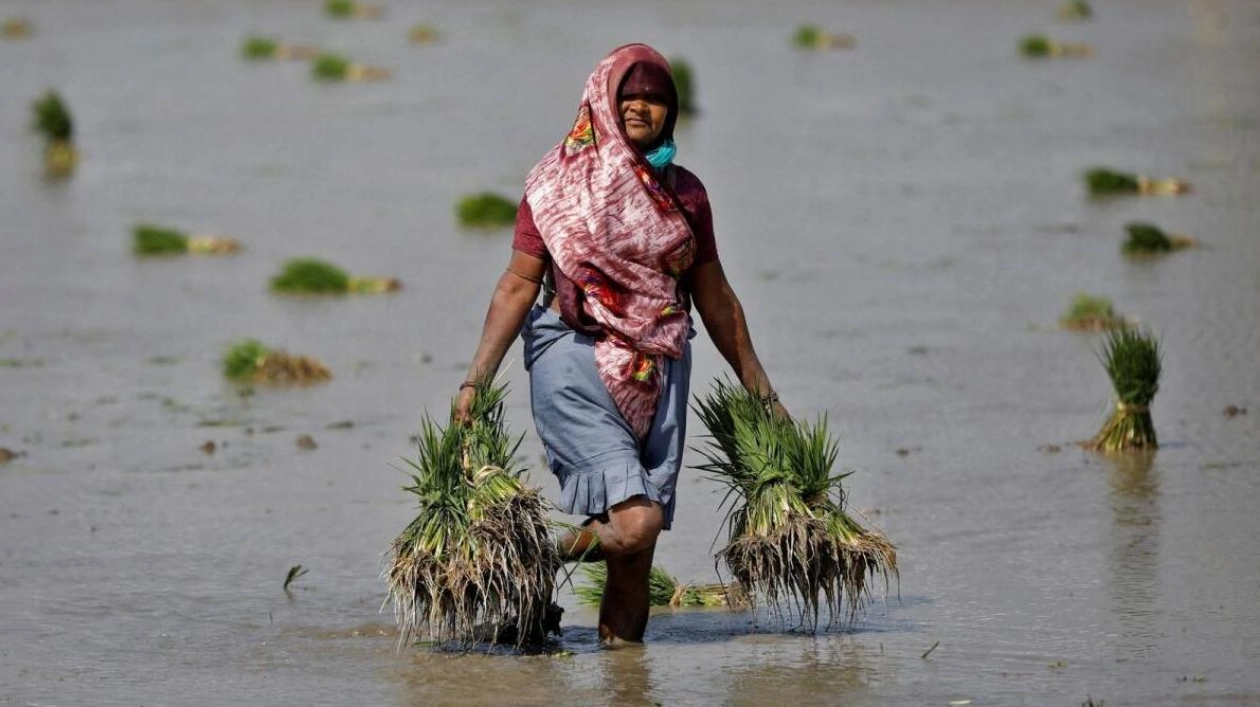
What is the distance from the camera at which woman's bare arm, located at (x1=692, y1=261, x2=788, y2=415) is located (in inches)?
234

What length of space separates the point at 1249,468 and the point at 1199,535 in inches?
42.7

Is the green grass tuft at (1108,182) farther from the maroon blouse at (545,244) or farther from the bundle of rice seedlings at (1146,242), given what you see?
the maroon blouse at (545,244)

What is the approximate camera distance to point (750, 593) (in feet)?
19.5

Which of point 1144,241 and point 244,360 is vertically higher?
point 1144,241

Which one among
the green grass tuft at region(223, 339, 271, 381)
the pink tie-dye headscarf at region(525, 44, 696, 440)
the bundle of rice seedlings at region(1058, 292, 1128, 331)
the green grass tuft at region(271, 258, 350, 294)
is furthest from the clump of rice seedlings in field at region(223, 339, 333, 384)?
the pink tie-dye headscarf at region(525, 44, 696, 440)

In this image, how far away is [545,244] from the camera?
18.9ft

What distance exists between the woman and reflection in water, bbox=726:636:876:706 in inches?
17.5

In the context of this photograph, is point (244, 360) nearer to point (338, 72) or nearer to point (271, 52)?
point (338, 72)

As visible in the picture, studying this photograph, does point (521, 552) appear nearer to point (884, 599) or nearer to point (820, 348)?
point (884, 599)

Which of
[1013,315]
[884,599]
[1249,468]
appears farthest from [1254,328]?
[884,599]

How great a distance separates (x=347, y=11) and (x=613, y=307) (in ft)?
96.4

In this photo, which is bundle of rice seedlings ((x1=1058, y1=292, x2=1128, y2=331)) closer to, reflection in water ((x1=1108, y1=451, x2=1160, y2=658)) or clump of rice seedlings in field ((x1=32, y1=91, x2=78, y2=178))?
reflection in water ((x1=1108, y1=451, x2=1160, y2=658))

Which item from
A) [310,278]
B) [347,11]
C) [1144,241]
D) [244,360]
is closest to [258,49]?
[347,11]

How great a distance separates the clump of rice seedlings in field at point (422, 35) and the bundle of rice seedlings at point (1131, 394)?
2176cm
